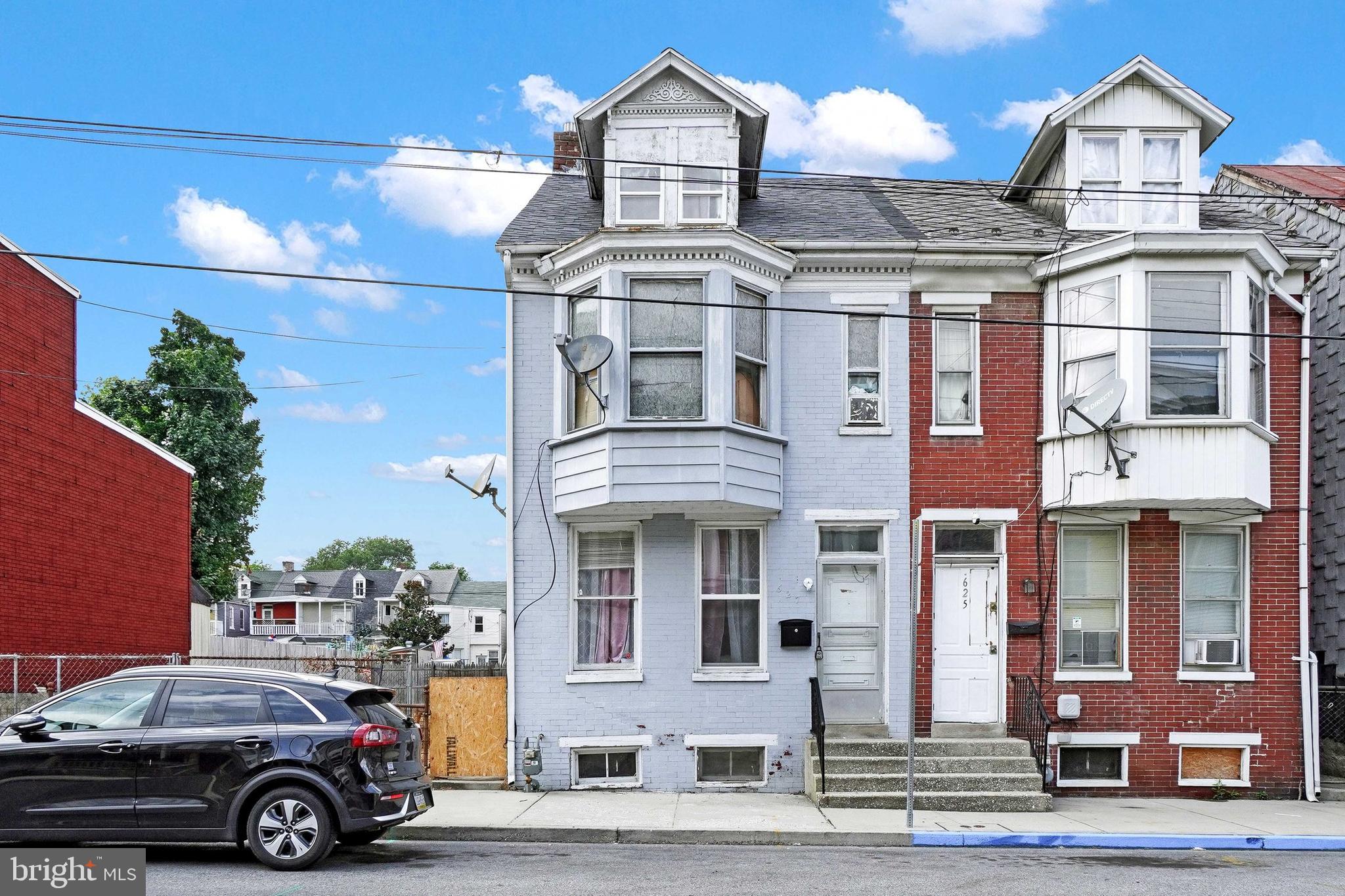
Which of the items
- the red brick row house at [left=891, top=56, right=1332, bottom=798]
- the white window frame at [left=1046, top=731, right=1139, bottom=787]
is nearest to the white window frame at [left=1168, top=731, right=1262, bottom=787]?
the red brick row house at [left=891, top=56, right=1332, bottom=798]

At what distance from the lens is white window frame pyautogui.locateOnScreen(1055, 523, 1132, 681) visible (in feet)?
47.1

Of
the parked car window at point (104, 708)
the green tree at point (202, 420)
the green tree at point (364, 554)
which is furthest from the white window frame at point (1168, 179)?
the green tree at point (364, 554)

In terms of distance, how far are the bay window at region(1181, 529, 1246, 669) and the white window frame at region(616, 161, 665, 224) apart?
303 inches

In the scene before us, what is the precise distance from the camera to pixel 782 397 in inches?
573

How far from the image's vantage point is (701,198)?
1455cm

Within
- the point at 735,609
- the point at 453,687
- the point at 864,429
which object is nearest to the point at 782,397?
the point at 864,429

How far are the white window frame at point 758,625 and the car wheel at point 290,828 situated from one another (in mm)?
5805

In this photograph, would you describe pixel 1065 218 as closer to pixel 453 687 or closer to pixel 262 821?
pixel 453 687

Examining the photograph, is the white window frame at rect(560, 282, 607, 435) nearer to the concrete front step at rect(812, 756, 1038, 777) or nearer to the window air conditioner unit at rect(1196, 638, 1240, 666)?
the concrete front step at rect(812, 756, 1038, 777)

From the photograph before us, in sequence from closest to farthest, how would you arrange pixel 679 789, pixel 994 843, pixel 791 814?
1. pixel 994 843
2. pixel 791 814
3. pixel 679 789

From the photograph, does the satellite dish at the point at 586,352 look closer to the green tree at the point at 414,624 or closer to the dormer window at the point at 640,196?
the dormer window at the point at 640,196

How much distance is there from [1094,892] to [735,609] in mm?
6339

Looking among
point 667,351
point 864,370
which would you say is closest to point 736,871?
point 667,351

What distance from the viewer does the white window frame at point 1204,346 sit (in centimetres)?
1395
